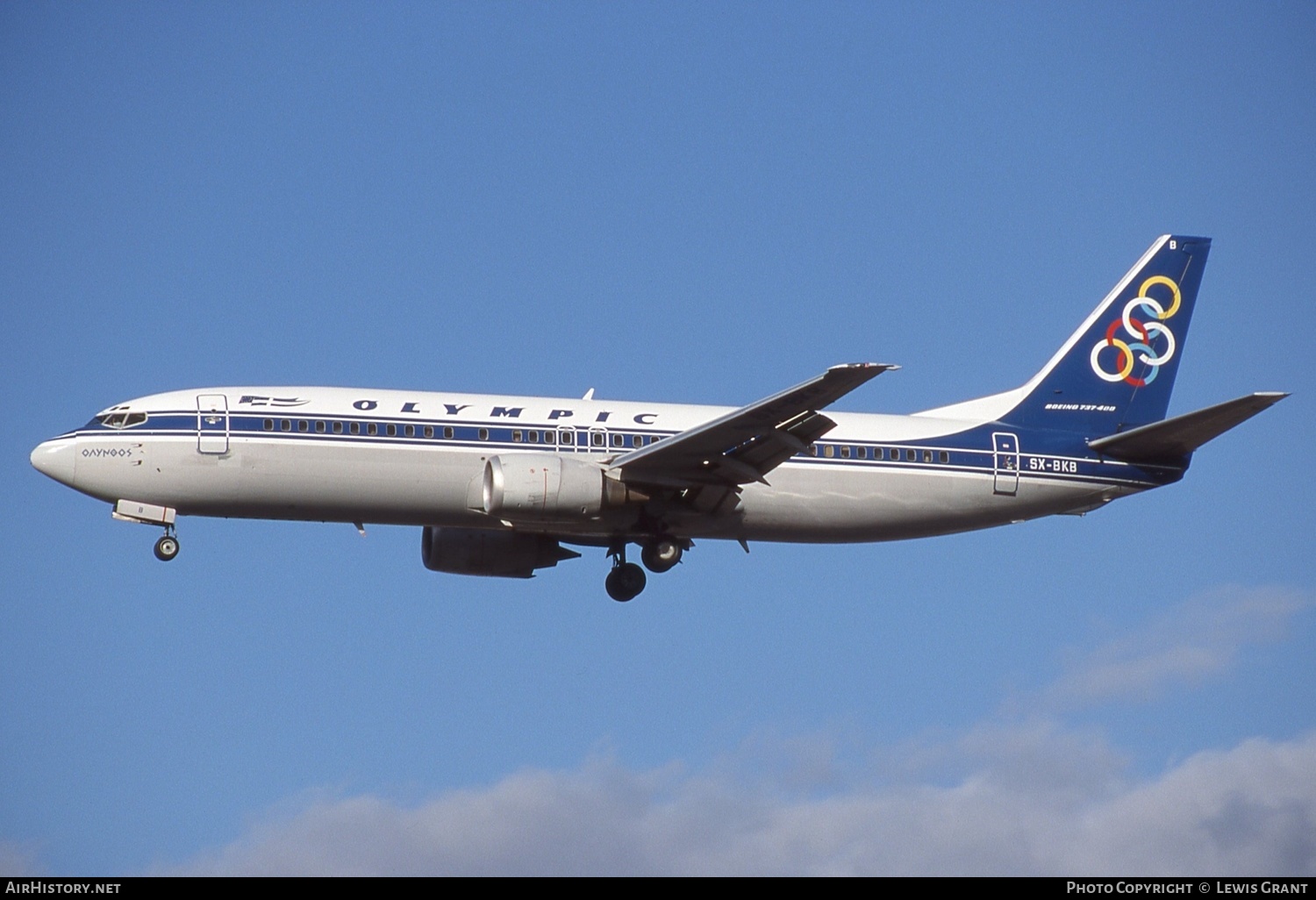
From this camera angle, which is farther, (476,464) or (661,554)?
(661,554)

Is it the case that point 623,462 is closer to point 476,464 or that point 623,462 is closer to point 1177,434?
point 476,464

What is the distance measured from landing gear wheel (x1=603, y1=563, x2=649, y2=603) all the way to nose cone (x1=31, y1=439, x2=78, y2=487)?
12982 millimetres

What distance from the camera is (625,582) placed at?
44.3 m

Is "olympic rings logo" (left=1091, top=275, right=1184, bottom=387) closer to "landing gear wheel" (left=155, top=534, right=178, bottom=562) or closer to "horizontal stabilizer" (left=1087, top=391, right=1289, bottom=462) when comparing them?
"horizontal stabilizer" (left=1087, top=391, right=1289, bottom=462)

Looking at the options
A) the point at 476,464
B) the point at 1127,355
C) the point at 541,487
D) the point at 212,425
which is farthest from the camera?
the point at 1127,355

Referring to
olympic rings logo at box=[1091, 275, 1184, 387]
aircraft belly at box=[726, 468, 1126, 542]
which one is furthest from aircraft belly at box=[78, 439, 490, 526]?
olympic rings logo at box=[1091, 275, 1184, 387]

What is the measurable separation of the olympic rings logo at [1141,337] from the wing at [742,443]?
423 inches

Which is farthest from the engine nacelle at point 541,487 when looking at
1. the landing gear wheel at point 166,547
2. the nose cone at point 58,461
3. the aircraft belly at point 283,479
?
the nose cone at point 58,461

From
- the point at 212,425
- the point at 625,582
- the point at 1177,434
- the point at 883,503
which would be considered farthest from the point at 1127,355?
the point at 212,425

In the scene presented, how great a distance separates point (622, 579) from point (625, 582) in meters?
0.09
